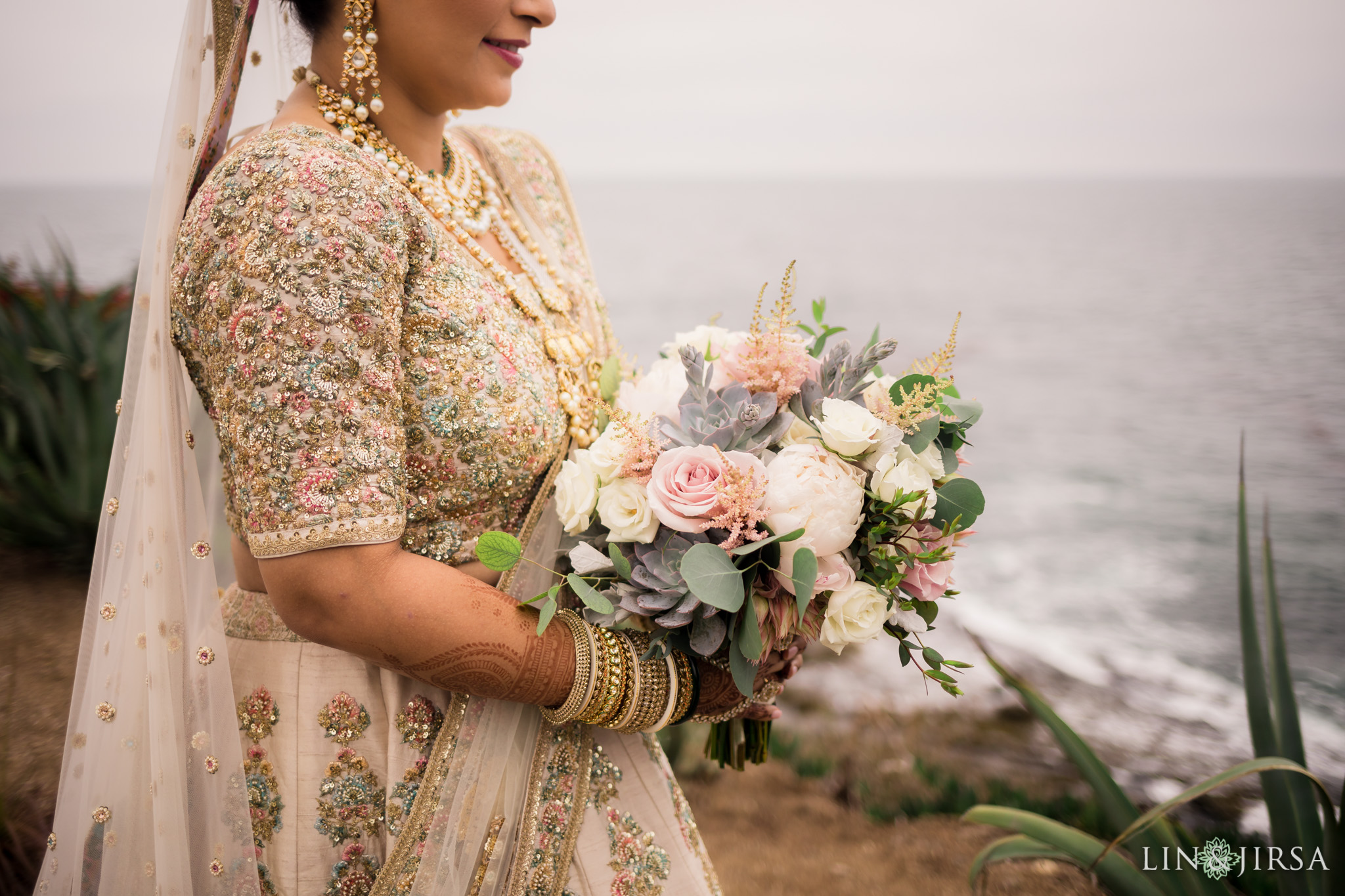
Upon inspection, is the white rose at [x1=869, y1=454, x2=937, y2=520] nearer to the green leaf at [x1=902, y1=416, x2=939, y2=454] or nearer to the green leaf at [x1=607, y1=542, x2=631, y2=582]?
the green leaf at [x1=902, y1=416, x2=939, y2=454]

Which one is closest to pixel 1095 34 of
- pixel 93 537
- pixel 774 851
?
pixel 774 851

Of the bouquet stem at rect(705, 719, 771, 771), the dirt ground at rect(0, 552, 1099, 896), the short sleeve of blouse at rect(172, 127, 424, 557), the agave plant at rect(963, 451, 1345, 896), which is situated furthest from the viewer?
the dirt ground at rect(0, 552, 1099, 896)

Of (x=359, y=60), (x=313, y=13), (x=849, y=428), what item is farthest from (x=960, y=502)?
(x=313, y=13)

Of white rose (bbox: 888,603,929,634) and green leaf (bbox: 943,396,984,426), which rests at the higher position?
green leaf (bbox: 943,396,984,426)

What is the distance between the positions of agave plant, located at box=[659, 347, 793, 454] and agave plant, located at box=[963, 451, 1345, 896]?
0.78m

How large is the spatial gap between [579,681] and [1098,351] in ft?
9.02

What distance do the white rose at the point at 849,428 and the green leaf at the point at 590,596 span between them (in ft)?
1.07

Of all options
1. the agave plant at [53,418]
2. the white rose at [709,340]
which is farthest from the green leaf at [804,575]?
the agave plant at [53,418]


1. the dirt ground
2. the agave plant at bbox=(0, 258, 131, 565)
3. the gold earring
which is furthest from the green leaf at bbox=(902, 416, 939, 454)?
the agave plant at bbox=(0, 258, 131, 565)

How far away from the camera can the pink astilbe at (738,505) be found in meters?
0.83

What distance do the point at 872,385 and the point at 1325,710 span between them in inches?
81.1

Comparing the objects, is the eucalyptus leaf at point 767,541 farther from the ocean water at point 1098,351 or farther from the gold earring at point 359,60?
the ocean water at point 1098,351

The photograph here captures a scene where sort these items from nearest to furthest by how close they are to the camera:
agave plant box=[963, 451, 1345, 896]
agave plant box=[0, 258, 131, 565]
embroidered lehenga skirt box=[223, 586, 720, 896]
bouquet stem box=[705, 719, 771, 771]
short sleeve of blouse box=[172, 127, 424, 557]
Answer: short sleeve of blouse box=[172, 127, 424, 557], embroidered lehenga skirt box=[223, 586, 720, 896], bouquet stem box=[705, 719, 771, 771], agave plant box=[963, 451, 1345, 896], agave plant box=[0, 258, 131, 565]

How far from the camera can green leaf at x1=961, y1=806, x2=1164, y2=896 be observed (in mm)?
1466
